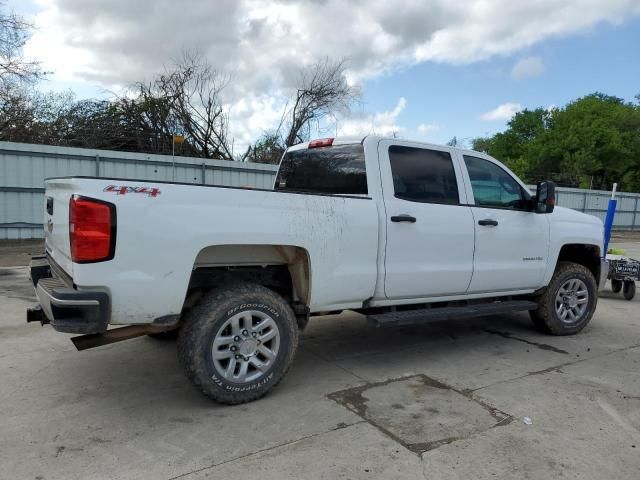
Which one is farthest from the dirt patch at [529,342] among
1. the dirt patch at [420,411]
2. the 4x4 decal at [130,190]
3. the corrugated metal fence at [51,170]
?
the corrugated metal fence at [51,170]

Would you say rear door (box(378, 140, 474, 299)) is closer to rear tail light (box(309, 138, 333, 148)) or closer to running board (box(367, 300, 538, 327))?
running board (box(367, 300, 538, 327))

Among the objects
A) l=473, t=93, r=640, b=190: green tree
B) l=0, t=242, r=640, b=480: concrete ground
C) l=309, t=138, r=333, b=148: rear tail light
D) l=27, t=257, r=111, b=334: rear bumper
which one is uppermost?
l=473, t=93, r=640, b=190: green tree

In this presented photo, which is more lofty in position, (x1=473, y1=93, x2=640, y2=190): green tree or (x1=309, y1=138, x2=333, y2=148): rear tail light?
(x1=473, y1=93, x2=640, y2=190): green tree

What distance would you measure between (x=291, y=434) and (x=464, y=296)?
94.8 inches

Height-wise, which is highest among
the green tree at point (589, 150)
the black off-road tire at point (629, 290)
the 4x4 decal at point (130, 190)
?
the green tree at point (589, 150)

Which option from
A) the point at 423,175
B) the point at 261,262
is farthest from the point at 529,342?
the point at 261,262

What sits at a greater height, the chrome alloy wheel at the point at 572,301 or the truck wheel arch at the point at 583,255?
the truck wheel arch at the point at 583,255

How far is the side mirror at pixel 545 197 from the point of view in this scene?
512 cm

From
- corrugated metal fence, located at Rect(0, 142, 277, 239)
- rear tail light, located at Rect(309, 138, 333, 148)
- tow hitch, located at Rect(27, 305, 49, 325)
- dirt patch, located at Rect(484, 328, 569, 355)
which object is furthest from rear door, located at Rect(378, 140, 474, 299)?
corrugated metal fence, located at Rect(0, 142, 277, 239)

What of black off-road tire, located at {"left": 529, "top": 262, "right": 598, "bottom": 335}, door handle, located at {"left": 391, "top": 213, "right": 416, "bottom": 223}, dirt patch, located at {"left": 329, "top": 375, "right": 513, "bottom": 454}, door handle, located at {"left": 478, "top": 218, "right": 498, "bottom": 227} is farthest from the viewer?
black off-road tire, located at {"left": 529, "top": 262, "right": 598, "bottom": 335}

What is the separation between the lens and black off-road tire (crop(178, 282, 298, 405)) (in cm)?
348

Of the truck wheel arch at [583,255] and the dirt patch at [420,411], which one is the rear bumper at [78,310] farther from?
the truck wheel arch at [583,255]

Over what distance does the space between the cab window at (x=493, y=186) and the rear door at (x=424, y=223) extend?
0.23 meters

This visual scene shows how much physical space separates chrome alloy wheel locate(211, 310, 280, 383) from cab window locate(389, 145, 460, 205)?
1.62 metres
